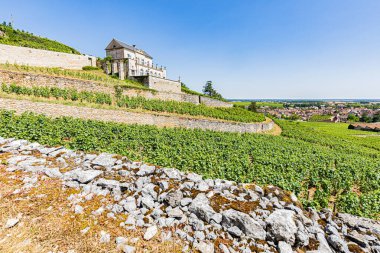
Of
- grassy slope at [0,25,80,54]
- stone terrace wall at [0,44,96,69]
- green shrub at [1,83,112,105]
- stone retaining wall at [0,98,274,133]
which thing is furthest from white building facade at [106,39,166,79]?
stone retaining wall at [0,98,274,133]

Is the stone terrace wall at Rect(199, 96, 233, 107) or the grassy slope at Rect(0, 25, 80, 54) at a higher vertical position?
the grassy slope at Rect(0, 25, 80, 54)

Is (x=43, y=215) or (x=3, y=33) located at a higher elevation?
(x=3, y=33)

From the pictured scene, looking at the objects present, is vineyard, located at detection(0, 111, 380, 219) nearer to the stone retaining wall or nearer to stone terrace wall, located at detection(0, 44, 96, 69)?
the stone retaining wall

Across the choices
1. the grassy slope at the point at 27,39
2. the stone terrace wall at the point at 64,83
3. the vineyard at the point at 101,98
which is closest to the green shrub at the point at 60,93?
the vineyard at the point at 101,98

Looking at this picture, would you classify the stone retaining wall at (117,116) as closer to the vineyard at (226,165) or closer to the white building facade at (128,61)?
the vineyard at (226,165)

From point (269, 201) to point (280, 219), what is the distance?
2.64 feet

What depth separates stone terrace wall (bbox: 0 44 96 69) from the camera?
86.4ft

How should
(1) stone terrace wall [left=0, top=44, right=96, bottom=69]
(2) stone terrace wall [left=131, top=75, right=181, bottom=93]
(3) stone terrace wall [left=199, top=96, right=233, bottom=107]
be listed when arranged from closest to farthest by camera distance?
(1) stone terrace wall [left=0, top=44, right=96, bottom=69] < (2) stone terrace wall [left=131, top=75, right=181, bottom=93] < (3) stone terrace wall [left=199, top=96, right=233, bottom=107]

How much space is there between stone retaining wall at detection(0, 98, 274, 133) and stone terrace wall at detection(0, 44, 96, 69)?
17.2 meters

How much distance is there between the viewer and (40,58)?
30281 mm

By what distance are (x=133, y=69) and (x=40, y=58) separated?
17193 mm

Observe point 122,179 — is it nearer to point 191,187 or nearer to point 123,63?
point 191,187

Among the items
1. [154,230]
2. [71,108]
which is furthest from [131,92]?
[154,230]

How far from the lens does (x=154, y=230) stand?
12.4 ft
